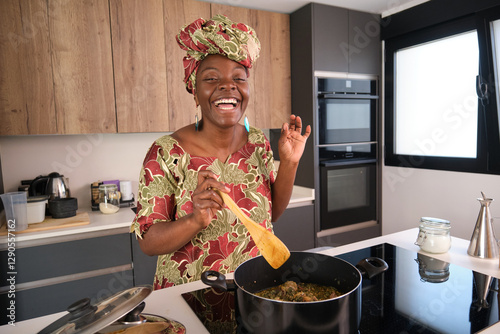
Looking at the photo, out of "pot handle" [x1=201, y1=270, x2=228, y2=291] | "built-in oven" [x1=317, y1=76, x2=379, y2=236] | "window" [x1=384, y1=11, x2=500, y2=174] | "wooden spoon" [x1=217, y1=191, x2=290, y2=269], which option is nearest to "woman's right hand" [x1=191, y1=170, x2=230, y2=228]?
"wooden spoon" [x1=217, y1=191, x2=290, y2=269]

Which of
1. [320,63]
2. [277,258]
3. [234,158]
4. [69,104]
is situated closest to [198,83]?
[234,158]

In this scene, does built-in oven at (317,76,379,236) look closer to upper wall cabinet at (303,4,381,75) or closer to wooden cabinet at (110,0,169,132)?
upper wall cabinet at (303,4,381,75)

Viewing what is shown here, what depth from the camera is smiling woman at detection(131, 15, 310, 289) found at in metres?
0.96

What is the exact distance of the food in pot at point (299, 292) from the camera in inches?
26.5

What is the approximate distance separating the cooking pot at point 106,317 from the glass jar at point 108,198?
5.50 feet

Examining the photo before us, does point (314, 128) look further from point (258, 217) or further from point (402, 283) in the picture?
point (402, 283)

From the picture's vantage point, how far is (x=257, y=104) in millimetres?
2641

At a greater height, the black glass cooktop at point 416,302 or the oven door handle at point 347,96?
the oven door handle at point 347,96

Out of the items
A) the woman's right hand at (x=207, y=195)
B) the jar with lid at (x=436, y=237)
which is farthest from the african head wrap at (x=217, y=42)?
the jar with lid at (x=436, y=237)

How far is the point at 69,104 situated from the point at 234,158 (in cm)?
142

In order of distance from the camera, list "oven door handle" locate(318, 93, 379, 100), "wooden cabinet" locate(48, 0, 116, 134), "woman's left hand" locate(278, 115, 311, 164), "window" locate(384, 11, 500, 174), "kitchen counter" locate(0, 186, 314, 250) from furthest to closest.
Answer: "oven door handle" locate(318, 93, 379, 100)
"window" locate(384, 11, 500, 174)
"wooden cabinet" locate(48, 0, 116, 134)
"kitchen counter" locate(0, 186, 314, 250)
"woman's left hand" locate(278, 115, 311, 164)

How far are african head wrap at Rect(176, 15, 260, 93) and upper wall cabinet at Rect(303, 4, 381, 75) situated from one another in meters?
1.70

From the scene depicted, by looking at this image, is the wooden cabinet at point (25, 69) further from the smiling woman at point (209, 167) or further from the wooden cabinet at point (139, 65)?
the smiling woman at point (209, 167)

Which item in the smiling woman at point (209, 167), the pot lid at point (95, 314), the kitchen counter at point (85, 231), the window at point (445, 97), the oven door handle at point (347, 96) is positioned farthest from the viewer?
the oven door handle at point (347, 96)
